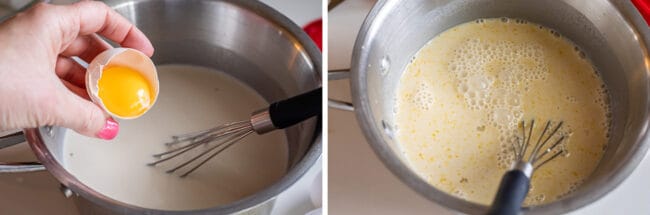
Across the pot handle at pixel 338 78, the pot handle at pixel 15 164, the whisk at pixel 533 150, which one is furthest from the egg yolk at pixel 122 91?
the whisk at pixel 533 150

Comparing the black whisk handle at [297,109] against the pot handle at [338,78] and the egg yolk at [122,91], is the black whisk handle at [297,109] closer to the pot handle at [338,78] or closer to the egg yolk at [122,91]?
the pot handle at [338,78]

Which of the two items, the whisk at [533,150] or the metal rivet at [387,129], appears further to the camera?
the metal rivet at [387,129]

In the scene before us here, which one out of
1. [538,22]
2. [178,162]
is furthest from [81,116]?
[538,22]

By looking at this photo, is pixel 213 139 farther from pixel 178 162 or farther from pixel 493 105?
pixel 493 105

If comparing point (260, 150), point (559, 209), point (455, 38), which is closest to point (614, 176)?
point (559, 209)

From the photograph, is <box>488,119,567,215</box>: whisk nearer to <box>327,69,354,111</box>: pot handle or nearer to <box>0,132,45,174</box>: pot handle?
<box>327,69,354,111</box>: pot handle

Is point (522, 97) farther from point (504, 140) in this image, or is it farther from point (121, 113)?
point (121, 113)
